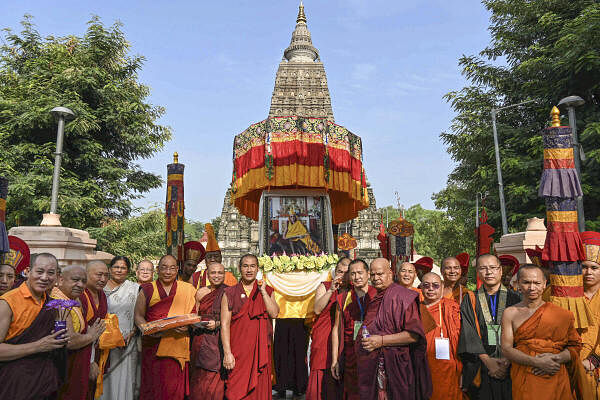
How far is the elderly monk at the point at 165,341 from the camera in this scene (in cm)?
446

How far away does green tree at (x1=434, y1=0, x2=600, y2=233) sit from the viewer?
1319cm

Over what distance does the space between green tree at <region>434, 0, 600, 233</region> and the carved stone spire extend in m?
18.5

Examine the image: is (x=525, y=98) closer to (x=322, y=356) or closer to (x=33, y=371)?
(x=322, y=356)

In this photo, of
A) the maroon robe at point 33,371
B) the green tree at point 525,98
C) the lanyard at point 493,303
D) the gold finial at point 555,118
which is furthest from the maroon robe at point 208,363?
the green tree at point 525,98

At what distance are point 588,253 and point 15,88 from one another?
19125 mm

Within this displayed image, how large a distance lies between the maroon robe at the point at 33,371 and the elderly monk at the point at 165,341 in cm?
131

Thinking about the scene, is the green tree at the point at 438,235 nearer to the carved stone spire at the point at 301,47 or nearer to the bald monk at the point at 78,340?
the carved stone spire at the point at 301,47

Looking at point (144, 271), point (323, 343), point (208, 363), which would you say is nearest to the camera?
point (208, 363)

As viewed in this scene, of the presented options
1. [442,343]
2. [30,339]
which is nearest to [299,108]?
[442,343]

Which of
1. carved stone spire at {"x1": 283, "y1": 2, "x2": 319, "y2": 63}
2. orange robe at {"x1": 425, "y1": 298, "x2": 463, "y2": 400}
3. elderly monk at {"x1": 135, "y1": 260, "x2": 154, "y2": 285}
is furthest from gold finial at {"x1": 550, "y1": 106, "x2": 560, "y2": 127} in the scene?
carved stone spire at {"x1": 283, "y1": 2, "x2": 319, "y2": 63}

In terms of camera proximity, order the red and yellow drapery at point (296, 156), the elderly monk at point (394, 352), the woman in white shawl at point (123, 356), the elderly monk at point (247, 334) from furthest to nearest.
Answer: the red and yellow drapery at point (296, 156) < the woman in white shawl at point (123, 356) < the elderly monk at point (247, 334) < the elderly monk at point (394, 352)

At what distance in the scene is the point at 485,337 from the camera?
152 inches

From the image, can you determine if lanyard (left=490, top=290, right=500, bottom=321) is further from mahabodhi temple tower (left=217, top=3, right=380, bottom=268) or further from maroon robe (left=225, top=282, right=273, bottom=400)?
mahabodhi temple tower (left=217, top=3, right=380, bottom=268)

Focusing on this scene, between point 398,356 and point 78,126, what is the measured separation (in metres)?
15.5
